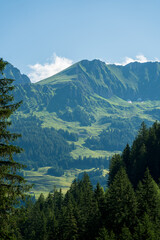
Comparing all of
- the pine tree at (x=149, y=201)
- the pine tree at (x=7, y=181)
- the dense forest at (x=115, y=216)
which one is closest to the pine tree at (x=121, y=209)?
the dense forest at (x=115, y=216)

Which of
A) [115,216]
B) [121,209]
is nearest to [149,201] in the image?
[121,209]

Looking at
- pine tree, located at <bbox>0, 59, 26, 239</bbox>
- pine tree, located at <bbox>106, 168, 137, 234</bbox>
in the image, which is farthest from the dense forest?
pine tree, located at <bbox>0, 59, 26, 239</bbox>

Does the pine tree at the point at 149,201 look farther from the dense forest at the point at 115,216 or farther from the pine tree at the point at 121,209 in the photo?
the pine tree at the point at 121,209

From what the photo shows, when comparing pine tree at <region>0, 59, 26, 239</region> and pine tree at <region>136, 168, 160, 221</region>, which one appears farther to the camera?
pine tree at <region>136, 168, 160, 221</region>

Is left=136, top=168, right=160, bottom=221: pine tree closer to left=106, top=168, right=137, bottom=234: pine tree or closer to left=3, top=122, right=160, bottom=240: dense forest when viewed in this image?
left=3, top=122, right=160, bottom=240: dense forest

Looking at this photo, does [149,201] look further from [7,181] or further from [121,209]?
[7,181]

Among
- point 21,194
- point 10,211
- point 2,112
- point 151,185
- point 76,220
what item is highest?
point 2,112

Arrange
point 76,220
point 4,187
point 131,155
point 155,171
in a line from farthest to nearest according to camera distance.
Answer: point 131,155 < point 155,171 < point 76,220 < point 4,187

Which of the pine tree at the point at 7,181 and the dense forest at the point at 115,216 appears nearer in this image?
the pine tree at the point at 7,181

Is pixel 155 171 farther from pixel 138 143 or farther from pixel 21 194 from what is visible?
pixel 21 194

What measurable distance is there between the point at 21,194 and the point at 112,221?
3253 centimetres

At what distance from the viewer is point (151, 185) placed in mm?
52438

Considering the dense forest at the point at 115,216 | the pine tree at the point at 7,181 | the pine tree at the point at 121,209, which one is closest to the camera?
the pine tree at the point at 7,181

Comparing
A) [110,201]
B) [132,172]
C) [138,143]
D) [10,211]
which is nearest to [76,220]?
[110,201]
